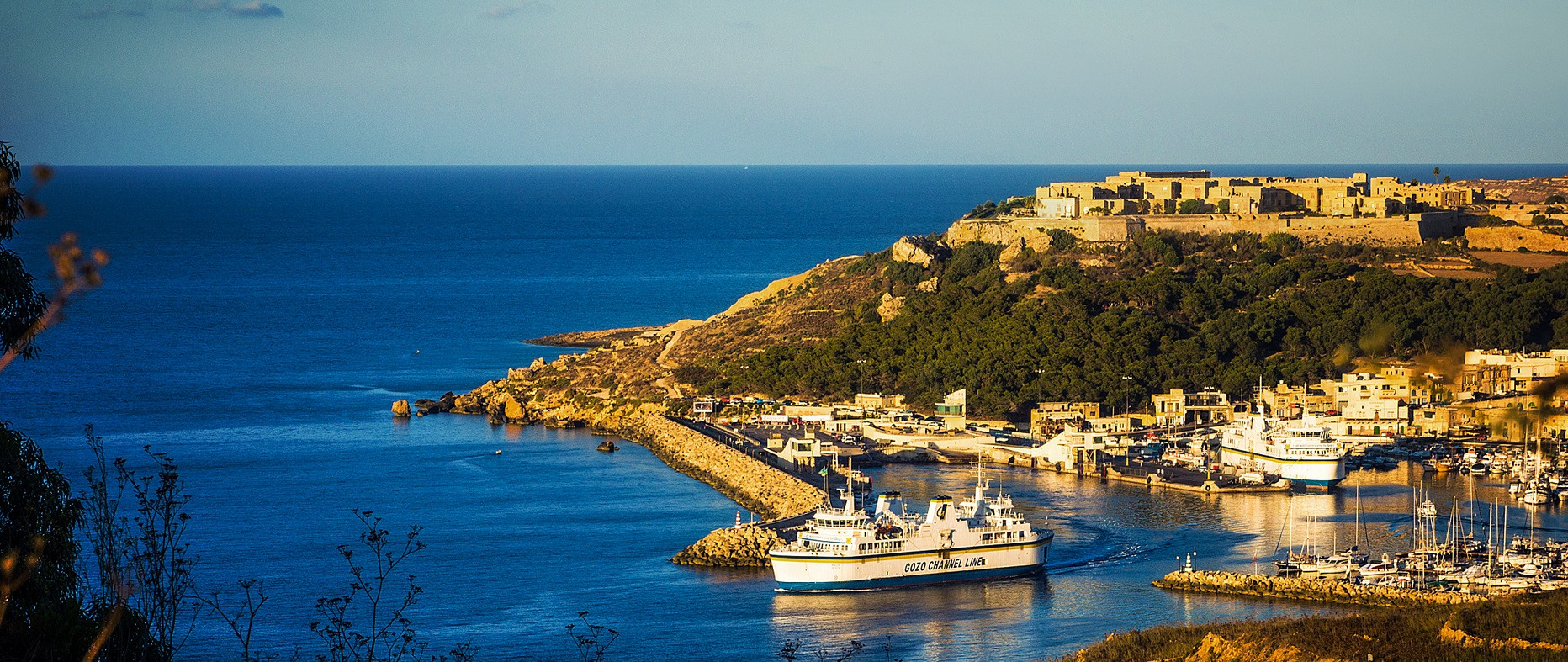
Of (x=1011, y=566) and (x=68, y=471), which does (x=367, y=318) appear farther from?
(x=1011, y=566)

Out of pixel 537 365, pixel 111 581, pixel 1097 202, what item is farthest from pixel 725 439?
pixel 111 581

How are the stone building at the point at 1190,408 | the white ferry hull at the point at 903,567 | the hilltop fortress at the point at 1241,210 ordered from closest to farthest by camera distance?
the white ferry hull at the point at 903,567 → the stone building at the point at 1190,408 → the hilltop fortress at the point at 1241,210

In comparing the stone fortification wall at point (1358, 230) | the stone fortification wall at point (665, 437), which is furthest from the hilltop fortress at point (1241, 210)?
the stone fortification wall at point (665, 437)

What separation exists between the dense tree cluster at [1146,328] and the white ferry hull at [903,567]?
55.3ft

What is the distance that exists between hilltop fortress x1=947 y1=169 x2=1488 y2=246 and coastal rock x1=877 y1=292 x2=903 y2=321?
6.87m

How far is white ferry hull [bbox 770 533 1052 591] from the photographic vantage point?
27250 millimetres

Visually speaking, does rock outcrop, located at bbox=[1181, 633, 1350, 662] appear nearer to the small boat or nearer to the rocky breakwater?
the rocky breakwater

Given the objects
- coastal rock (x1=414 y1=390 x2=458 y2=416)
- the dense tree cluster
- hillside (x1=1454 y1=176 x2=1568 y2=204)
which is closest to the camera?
the dense tree cluster

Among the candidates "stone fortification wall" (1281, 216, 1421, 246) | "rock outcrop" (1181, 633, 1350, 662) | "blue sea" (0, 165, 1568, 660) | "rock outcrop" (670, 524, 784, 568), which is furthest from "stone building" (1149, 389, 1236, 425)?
"rock outcrop" (1181, 633, 1350, 662)

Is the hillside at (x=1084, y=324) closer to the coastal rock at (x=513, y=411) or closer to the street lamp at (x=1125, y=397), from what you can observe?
the street lamp at (x=1125, y=397)

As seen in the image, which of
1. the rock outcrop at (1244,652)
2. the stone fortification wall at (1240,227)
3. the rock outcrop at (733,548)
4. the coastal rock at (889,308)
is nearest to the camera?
the rock outcrop at (1244,652)

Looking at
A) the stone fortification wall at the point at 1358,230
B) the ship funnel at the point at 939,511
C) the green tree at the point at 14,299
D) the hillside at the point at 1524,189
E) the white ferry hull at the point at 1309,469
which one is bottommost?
the ship funnel at the point at 939,511

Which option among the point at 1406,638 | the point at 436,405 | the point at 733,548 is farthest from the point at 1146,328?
the point at 1406,638

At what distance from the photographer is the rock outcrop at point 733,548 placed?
2905 cm
